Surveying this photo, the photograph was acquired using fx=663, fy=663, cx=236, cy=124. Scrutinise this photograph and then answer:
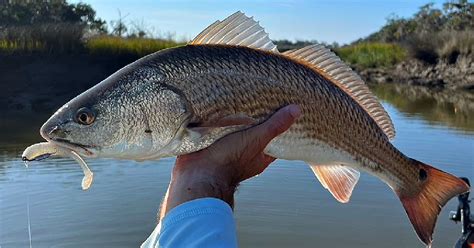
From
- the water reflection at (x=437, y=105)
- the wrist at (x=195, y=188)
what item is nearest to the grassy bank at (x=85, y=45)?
the water reflection at (x=437, y=105)

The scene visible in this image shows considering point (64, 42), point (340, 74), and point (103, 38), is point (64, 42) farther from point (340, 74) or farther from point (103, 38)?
point (340, 74)

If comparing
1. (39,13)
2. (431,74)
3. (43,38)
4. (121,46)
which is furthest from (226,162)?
(431,74)

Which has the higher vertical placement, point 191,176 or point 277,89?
point 277,89

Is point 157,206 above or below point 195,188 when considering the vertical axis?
below

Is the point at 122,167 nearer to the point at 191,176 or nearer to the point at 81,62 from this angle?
the point at 191,176

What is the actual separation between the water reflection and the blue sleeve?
1394cm

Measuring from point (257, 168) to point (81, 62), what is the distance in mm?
19676

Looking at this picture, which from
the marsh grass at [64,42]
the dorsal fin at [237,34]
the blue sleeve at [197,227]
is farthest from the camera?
the marsh grass at [64,42]

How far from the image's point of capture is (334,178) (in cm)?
247

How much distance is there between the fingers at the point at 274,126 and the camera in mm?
2057

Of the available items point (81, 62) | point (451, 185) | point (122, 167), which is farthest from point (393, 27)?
point (451, 185)

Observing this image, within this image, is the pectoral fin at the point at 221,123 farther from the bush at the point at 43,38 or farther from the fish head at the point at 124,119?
the bush at the point at 43,38

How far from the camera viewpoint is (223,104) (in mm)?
2072

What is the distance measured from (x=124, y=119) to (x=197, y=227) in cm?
53
